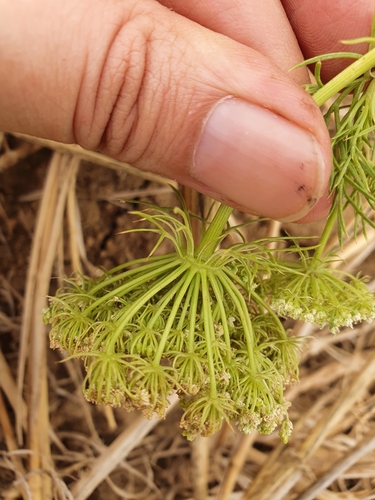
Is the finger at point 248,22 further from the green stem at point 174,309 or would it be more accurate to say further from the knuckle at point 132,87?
the green stem at point 174,309

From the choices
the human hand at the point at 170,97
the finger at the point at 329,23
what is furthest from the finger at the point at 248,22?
the human hand at the point at 170,97

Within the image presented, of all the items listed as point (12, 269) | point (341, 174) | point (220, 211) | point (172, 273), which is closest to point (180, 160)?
point (220, 211)

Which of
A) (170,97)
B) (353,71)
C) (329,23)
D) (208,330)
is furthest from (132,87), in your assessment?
(329,23)

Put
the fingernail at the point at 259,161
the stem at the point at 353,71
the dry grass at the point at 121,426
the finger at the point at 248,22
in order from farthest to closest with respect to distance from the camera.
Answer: the dry grass at the point at 121,426
the finger at the point at 248,22
the fingernail at the point at 259,161
the stem at the point at 353,71

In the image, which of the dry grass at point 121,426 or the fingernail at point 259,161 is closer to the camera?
the fingernail at point 259,161

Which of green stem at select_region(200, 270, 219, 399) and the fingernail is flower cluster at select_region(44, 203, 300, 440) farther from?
the fingernail

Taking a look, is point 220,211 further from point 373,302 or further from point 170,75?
point 373,302

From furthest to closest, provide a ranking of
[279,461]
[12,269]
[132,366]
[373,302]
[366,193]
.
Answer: [12,269], [279,461], [373,302], [366,193], [132,366]

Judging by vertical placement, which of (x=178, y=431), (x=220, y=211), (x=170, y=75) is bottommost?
(x=178, y=431)

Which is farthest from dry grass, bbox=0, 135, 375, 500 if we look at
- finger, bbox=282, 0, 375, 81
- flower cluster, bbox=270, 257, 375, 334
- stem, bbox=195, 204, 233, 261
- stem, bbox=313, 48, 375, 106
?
stem, bbox=313, 48, 375, 106
